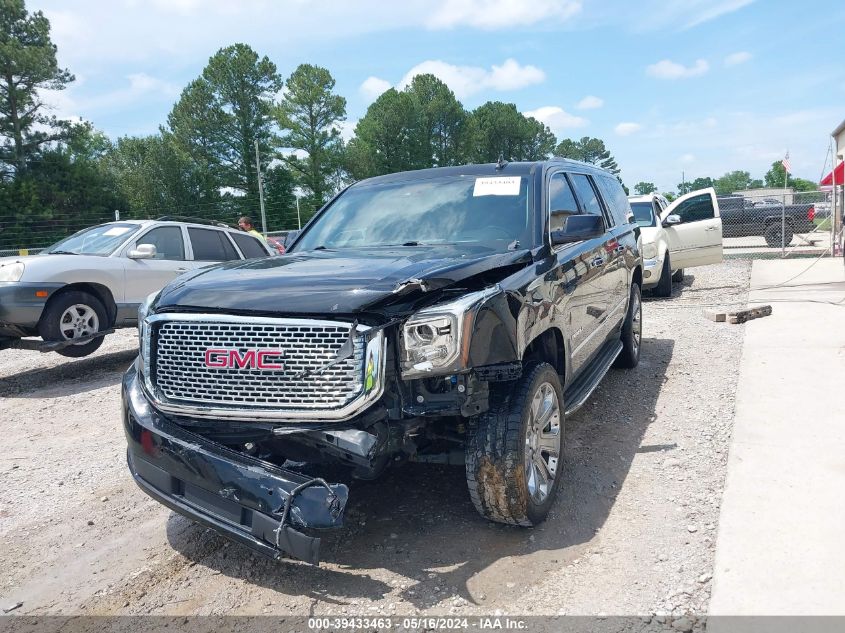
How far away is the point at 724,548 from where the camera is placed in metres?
3.26

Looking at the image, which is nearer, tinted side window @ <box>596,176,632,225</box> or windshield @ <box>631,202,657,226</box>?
tinted side window @ <box>596,176,632,225</box>

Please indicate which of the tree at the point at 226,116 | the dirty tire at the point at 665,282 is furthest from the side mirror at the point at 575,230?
the tree at the point at 226,116

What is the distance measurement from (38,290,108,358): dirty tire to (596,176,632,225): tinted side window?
5851 mm

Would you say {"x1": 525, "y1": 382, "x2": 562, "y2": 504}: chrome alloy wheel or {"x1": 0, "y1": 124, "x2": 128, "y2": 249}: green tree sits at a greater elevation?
{"x1": 0, "y1": 124, "x2": 128, "y2": 249}: green tree

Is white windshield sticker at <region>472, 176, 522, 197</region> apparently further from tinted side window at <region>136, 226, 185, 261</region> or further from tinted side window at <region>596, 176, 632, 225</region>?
tinted side window at <region>136, 226, 185, 261</region>

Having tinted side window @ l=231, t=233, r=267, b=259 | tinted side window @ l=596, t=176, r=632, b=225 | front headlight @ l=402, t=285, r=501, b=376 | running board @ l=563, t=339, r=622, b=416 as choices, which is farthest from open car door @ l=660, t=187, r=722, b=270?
front headlight @ l=402, t=285, r=501, b=376

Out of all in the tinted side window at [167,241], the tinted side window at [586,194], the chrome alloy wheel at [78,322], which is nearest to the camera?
the tinted side window at [586,194]

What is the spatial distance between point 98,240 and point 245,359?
665 centimetres

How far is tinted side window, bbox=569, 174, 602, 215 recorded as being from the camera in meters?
5.22

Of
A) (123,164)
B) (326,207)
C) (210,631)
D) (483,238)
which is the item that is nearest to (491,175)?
(483,238)

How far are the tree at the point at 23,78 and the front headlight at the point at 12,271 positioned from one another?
40781 millimetres

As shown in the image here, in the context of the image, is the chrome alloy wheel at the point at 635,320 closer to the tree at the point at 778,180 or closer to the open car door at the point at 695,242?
the open car door at the point at 695,242

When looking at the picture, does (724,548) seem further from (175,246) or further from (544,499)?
(175,246)

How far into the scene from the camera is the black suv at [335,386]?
286 centimetres
